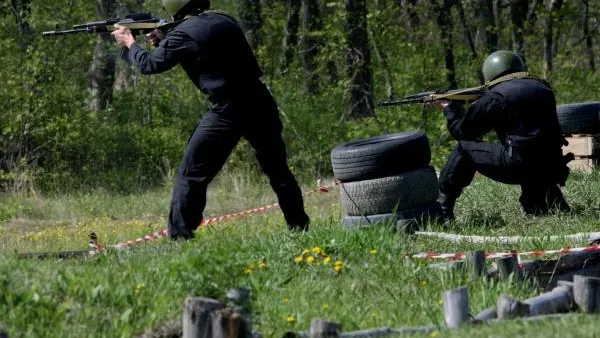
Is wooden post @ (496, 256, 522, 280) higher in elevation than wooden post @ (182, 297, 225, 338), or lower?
lower

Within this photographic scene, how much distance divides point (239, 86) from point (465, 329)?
4.24m

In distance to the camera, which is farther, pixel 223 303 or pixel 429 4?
pixel 429 4

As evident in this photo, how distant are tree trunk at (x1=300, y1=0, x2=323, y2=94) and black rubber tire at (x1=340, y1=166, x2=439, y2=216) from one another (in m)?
15.4

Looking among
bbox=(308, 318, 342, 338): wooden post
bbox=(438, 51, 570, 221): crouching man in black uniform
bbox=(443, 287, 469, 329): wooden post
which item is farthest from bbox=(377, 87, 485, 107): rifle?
bbox=(308, 318, 342, 338): wooden post

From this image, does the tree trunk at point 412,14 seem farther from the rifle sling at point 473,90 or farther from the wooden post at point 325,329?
the wooden post at point 325,329

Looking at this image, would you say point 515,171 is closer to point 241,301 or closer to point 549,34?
point 241,301

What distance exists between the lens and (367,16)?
78.9ft

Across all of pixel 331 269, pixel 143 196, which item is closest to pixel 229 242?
pixel 331 269

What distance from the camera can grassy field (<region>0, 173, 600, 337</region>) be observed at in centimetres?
679

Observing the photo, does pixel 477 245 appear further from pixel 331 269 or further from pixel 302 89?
pixel 302 89

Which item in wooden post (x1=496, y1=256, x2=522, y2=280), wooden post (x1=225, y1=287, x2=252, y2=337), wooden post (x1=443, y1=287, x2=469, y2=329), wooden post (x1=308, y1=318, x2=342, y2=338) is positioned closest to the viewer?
wooden post (x1=308, y1=318, x2=342, y2=338)

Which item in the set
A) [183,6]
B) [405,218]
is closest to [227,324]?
[183,6]

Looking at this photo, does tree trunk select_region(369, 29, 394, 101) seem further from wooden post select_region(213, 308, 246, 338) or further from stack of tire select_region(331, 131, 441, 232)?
wooden post select_region(213, 308, 246, 338)

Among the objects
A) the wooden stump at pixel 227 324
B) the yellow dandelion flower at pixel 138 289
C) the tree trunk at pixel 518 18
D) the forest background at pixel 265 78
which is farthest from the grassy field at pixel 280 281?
the tree trunk at pixel 518 18
